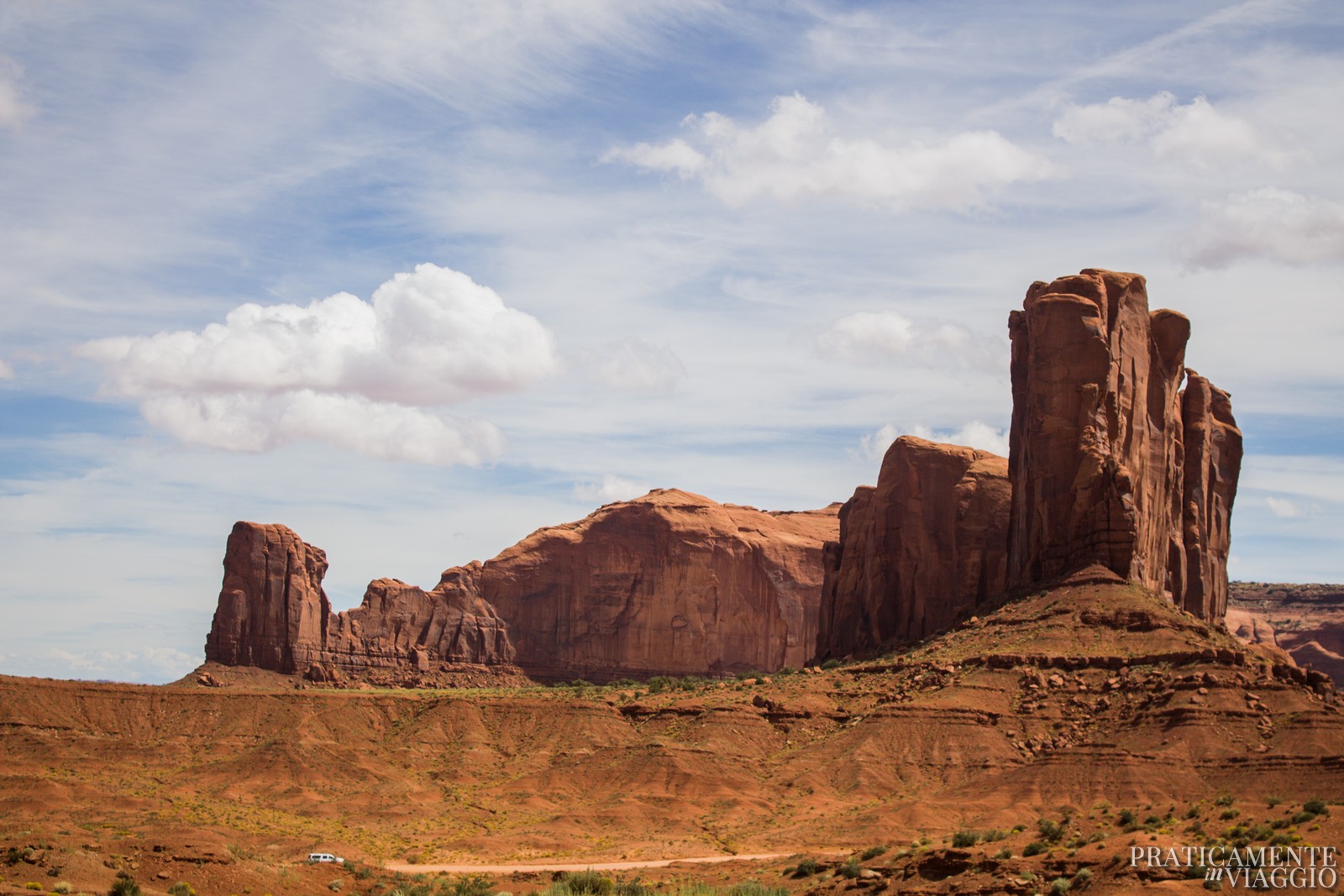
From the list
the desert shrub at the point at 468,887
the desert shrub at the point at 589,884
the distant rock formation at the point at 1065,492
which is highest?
the distant rock formation at the point at 1065,492

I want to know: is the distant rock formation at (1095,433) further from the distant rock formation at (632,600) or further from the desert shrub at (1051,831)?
the distant rock formation at (632,600)

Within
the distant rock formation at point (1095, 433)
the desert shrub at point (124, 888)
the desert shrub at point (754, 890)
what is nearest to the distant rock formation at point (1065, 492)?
the distant rock formation at point (1095, 433)

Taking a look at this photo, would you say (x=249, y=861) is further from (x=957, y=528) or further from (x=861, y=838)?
(x=957, y=528)

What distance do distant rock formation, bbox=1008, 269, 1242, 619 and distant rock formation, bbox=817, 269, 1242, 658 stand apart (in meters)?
0.11

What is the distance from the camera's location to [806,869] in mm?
71688

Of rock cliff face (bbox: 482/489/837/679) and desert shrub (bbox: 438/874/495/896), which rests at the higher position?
rock cliff face (bbox: 482/489/837/679)

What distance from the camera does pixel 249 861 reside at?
72250 mm

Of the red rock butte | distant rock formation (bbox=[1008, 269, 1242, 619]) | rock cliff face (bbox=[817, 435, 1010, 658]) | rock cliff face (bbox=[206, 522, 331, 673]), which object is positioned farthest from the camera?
rock cliff face (bbox=[206, 522, 331, 673])

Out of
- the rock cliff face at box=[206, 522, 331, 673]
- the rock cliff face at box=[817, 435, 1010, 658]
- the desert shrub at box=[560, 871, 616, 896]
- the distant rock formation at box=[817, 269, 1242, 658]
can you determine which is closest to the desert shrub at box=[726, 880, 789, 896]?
the desert shrub at box=[560, 871, 616, 896]

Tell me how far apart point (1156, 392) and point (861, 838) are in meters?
53.0

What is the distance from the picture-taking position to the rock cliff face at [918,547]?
433 feet

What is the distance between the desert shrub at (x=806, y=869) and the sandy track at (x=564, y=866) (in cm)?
893

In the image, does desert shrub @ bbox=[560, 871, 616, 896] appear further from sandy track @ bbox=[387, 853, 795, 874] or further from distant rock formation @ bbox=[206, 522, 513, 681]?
distant rock formation @ bbox=[206, 522, 513, 681]

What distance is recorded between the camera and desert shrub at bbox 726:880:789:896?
66.6 metres
